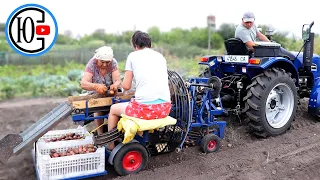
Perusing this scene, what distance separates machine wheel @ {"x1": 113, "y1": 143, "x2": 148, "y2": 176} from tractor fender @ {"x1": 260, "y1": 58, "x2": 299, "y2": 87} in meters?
2.22

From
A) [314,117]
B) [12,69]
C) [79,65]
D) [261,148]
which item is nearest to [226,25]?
[79,65]

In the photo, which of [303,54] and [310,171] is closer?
[310,171]

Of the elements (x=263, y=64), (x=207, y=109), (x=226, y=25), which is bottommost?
(x=207, y=109)

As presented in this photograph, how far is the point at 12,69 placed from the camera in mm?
11469

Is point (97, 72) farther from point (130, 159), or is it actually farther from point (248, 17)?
point (248, 17)

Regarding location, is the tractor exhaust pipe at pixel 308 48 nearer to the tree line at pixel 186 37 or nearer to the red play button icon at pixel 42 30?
the red play button icon at pixel 42 30

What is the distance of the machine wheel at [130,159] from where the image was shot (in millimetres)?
4609

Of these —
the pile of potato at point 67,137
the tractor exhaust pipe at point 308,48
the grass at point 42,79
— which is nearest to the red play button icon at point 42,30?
the grass at point 42,79

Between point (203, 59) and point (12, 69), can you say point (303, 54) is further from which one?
point (12, 69)

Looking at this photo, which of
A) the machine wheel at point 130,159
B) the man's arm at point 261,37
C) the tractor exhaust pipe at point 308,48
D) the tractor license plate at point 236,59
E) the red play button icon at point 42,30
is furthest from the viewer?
the red play button icon at point 42,30

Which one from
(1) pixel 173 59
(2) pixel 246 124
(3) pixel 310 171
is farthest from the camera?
(1) pixel 173 59

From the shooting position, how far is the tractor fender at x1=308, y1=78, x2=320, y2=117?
6554mm

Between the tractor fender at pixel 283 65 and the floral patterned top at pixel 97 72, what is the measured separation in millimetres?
2146

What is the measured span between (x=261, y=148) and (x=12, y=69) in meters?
8.23
